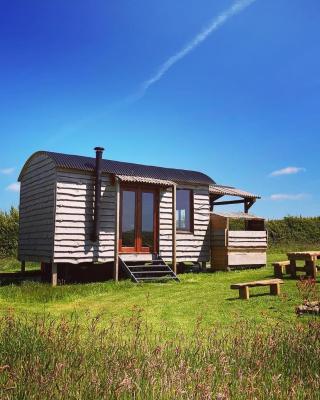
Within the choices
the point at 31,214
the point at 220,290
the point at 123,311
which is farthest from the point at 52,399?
the point at 31,214

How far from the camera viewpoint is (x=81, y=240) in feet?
52.4

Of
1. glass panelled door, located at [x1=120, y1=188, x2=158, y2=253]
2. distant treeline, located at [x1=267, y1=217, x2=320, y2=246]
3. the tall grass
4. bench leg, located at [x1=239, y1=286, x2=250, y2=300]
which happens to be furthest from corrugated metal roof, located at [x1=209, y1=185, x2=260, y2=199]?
the tall grass

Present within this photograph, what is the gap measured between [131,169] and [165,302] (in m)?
7.67

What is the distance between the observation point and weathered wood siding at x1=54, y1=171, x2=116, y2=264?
615 inches

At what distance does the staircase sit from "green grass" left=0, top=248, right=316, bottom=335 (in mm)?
681

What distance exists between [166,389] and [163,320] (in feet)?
16.8

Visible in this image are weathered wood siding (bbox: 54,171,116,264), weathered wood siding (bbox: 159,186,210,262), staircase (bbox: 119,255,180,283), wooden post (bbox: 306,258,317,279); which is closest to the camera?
wooden post (bbox: 306,258,317,279)


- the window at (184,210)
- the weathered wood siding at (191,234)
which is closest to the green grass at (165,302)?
the weathered wood siding at (191,234)

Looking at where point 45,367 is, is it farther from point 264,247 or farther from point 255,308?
point 264,247

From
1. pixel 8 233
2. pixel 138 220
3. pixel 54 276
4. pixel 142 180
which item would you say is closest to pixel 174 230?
pixel 138 220

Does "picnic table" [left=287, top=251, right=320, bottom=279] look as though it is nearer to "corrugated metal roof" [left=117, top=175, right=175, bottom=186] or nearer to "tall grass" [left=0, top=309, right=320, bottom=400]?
"corrugated metal roof" [left=117, top=175, right=175, bottom=186]

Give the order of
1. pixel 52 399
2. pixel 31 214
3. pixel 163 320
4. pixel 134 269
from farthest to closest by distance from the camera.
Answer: pixel 31 214 < pixel 134 269 < pixel 163 320 < pixel 52 399

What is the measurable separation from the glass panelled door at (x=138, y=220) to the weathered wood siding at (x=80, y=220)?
45cm

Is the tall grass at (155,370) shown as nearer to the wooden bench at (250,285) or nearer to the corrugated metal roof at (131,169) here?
the wooden bench at (250,285)
